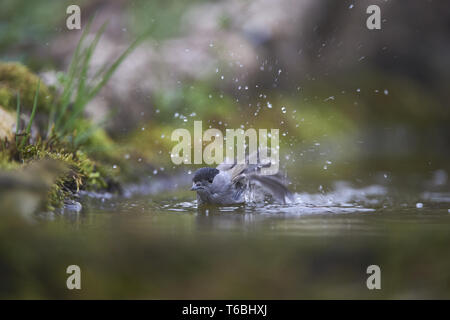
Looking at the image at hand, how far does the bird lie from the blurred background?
57cm

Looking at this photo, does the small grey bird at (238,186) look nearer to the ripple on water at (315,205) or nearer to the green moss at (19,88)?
the ripple on water at (315,205)

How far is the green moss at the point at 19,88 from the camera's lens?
5641 mm

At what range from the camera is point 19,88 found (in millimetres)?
5816

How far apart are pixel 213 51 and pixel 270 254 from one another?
7290mm

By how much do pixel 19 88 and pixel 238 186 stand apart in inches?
112

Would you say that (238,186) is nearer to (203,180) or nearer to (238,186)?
(238,186)

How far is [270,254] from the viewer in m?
2.96

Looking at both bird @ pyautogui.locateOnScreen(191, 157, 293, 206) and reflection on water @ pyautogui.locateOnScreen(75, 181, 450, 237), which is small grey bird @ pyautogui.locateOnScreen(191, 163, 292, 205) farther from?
reflection on water @ pyautogui.locateOnScreen(75, 181, 450, 237)

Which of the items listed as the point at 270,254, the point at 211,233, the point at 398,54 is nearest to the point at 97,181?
the point at 211,233

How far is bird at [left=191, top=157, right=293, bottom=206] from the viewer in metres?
5.13

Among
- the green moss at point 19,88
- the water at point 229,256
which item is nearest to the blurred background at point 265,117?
the water at point 229,256

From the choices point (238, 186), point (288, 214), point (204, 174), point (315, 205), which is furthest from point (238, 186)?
point (288, 214)

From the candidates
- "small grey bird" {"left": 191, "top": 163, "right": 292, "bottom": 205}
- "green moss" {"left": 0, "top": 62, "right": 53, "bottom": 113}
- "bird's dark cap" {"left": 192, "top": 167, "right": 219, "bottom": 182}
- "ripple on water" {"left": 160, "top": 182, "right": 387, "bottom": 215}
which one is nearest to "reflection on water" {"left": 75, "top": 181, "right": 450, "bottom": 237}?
"ripple on water" {"left": 160, "top": 182, "right": 387, "bottom": 215}

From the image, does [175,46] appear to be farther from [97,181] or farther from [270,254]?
[270,254]
